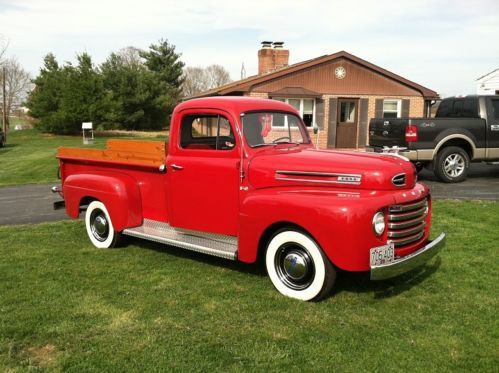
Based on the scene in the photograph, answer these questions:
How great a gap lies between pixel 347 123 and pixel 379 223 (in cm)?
1769

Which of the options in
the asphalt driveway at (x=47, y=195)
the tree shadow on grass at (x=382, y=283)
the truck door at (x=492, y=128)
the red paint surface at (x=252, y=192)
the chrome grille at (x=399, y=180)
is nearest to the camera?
the red paint surface at (x=252, y=192)

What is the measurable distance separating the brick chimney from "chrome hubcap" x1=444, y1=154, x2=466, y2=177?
1577 cm

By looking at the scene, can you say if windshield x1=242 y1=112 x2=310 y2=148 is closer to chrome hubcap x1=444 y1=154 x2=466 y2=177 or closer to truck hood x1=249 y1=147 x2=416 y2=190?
truck hood x1=249 y1=147 x2=416 y2=190

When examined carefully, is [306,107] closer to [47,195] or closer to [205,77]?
[47,195]

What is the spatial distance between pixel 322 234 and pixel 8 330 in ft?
8.98

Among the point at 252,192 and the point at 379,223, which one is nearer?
the point at 379,223

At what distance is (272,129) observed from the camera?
5.29m

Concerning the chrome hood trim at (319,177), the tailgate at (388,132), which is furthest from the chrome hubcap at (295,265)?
the tailgate at (388,132)

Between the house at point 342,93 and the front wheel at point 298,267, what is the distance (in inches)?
619

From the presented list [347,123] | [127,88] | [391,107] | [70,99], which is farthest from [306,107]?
[127,88]

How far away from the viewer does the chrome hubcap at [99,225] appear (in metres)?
6.28

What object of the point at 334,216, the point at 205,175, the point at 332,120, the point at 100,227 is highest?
the point at 332,120

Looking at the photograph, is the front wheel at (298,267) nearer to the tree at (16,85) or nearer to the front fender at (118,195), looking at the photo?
the front fender at (118,195)

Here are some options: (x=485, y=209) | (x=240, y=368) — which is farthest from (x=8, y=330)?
(x=485, y=209)
